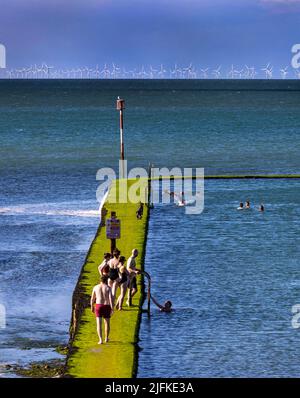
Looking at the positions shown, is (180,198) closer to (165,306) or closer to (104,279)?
Answer: (165,306)

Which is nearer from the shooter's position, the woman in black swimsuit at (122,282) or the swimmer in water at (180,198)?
the woman in black swimsuit at (122,282)

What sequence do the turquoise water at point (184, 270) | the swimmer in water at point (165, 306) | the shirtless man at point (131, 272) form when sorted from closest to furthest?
the turquoise water at point (184, 270)
the shirtless man at point (131, 272)
the swimmer in water at point (165, 306)

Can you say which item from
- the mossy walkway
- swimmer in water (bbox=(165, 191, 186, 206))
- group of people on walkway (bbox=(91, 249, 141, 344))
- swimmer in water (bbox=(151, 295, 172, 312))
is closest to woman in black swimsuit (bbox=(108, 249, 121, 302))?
group of people on walkway (bbox=(91, 249, 141, 344))

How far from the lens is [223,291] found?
49531 millimetres

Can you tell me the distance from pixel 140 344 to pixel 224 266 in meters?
15.3

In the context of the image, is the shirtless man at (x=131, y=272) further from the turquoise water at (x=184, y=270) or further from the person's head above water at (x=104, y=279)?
the person's head above water at (x=104, y=279)

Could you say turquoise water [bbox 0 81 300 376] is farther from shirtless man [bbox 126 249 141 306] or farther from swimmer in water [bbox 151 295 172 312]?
shirtless man [bbox 126 249 141 306]

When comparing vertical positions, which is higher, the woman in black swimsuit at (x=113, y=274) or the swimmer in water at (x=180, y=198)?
the swimmer in water at (x=180, y=198)

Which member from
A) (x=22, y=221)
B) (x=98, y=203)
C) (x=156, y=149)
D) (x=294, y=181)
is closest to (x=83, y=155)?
(x=156, y=149)

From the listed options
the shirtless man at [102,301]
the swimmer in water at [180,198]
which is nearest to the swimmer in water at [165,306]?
the shirtless man at [102,301]

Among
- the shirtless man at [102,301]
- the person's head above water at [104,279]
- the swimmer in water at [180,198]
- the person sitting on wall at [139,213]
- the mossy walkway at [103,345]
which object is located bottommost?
the mossy walkway at [103,345]

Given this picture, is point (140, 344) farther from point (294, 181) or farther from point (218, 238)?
point (294, 181)

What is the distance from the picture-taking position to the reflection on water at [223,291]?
3931 cm

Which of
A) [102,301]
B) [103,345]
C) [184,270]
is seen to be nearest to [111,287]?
[103,345]
